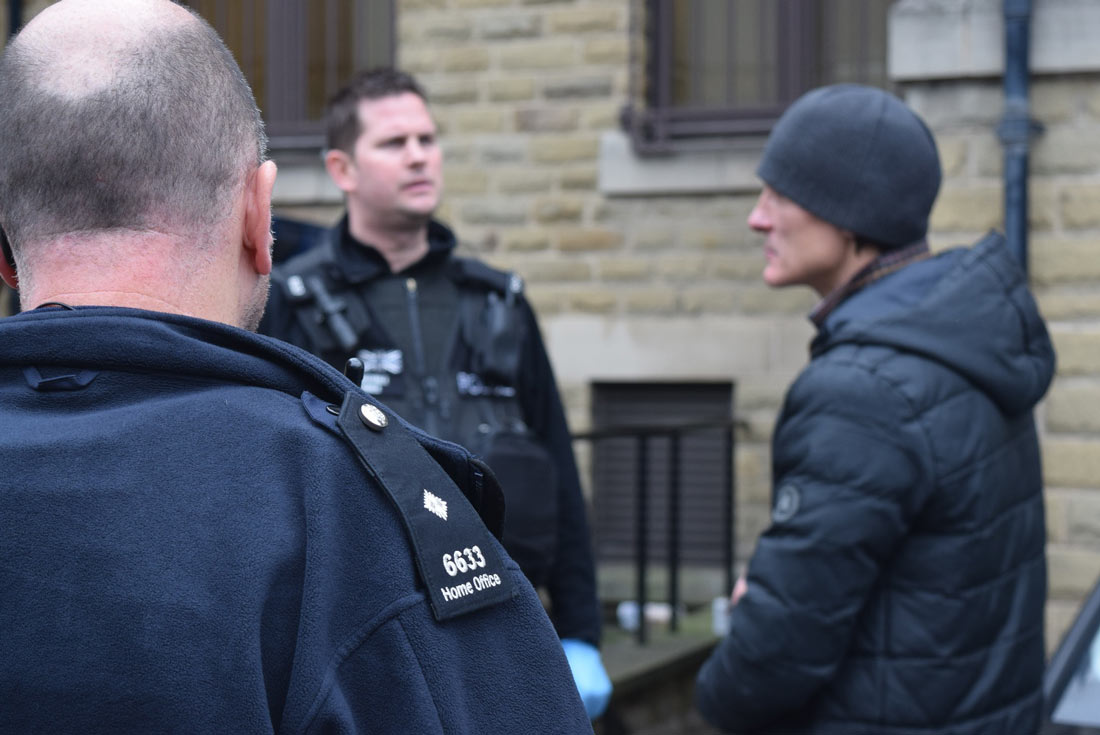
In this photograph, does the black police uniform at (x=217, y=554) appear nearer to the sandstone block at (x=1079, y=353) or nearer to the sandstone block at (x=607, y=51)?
the sandstone block at (x=1079, y=353)

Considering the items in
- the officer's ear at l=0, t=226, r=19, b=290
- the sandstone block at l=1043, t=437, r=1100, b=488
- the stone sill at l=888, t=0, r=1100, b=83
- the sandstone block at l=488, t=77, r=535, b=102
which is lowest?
the sandstone block at l=1043, t=437, r=1100, b=488

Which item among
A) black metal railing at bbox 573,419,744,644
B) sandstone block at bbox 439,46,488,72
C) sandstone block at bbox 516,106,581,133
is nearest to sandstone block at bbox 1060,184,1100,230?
black metal railing at bbox 573,419,744,644

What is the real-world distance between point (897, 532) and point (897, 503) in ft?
0.20

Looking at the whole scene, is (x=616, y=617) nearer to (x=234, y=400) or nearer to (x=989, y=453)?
(x=989, y=453)

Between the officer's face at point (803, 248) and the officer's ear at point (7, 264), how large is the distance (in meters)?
1.79

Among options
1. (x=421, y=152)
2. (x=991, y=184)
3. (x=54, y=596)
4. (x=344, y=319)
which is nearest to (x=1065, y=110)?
(x=991, y=184)

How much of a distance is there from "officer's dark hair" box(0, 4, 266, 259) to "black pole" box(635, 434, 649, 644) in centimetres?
477

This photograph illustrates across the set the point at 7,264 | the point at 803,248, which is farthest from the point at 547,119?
the point at 7,264

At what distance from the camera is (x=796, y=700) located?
274 cm

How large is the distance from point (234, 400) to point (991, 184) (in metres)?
4.31

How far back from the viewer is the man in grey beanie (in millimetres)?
2635

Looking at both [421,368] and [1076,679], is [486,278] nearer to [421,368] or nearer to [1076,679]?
[421,368]

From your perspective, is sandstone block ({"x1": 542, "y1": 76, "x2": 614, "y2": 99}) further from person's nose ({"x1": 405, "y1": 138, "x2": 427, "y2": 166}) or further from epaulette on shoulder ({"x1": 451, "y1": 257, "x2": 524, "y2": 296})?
epaulette on shoulder ({"x1": 451, "y1": 257, "x2": 524, "y2": 296})

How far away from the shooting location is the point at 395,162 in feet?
11.8
